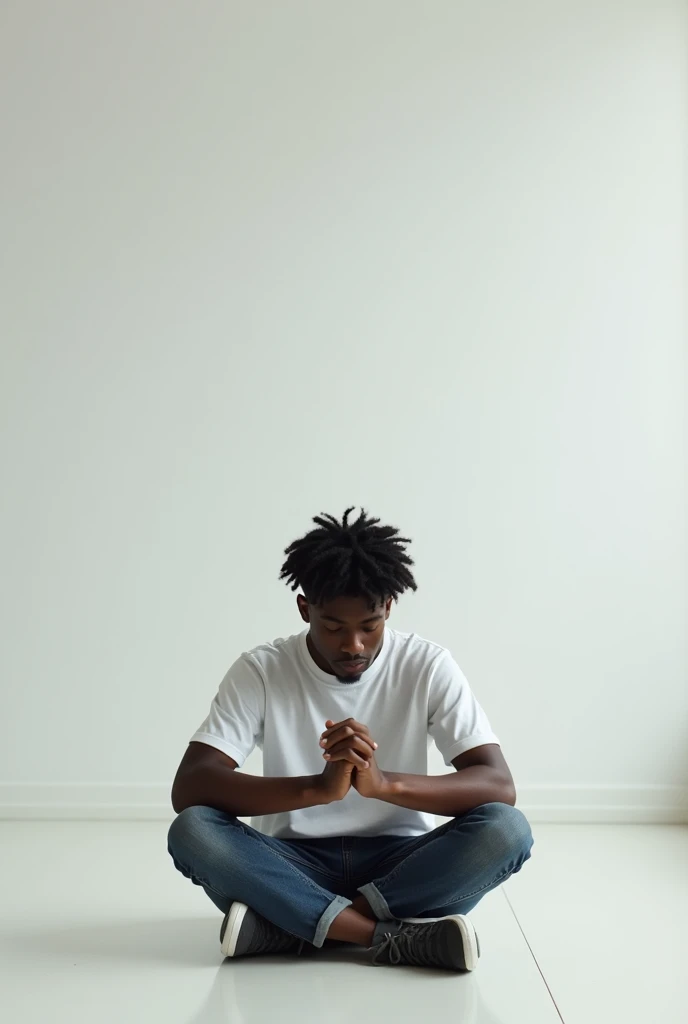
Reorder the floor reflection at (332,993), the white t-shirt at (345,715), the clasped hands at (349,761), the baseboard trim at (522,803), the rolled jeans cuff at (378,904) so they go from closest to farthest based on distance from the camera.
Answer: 1. the floor reflection at (332,993)
2. the clasped hands at (349,761)
3. the rolled jeans cuff at (378,904)
4. the white t-shirt at (345,715)
5. the baseboard trim at (522,803)

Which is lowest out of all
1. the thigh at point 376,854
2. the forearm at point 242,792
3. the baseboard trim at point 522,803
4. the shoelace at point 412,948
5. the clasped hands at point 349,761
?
the baseboard trim at point 522,803

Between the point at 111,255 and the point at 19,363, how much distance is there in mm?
401

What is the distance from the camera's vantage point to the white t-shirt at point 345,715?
6.61 feet

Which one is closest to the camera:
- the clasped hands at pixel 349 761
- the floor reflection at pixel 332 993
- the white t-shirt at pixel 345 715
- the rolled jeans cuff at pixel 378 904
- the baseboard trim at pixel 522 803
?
the floor reflection at pixel 332 993

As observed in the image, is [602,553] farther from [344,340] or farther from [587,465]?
[344,340]

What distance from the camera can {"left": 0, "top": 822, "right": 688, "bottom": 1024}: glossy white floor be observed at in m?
1.68

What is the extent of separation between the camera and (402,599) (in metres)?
3.23

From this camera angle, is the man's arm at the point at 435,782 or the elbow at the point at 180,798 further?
the elbow at the point at 180,798

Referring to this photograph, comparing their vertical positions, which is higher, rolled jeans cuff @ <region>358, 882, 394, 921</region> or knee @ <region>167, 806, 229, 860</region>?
knee @ <region>167, 806, 229, 860</region>

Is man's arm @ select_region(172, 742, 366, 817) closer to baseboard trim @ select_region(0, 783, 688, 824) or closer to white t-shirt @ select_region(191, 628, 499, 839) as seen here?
white t-shirt @ select_region(191, 628, 499, 839)

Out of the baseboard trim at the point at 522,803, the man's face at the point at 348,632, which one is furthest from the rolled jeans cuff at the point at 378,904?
the baseboard trim at the point at 522,803

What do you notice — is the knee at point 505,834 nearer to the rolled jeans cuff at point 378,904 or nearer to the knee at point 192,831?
the rolled jeans cuff at point 378,904

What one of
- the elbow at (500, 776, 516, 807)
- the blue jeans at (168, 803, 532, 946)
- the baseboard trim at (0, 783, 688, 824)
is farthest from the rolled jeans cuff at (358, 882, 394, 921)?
the baseboard trim at (0, 783, 688, 824)

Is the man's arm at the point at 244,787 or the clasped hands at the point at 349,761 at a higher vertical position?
the clasped hands at the point at 349,761
